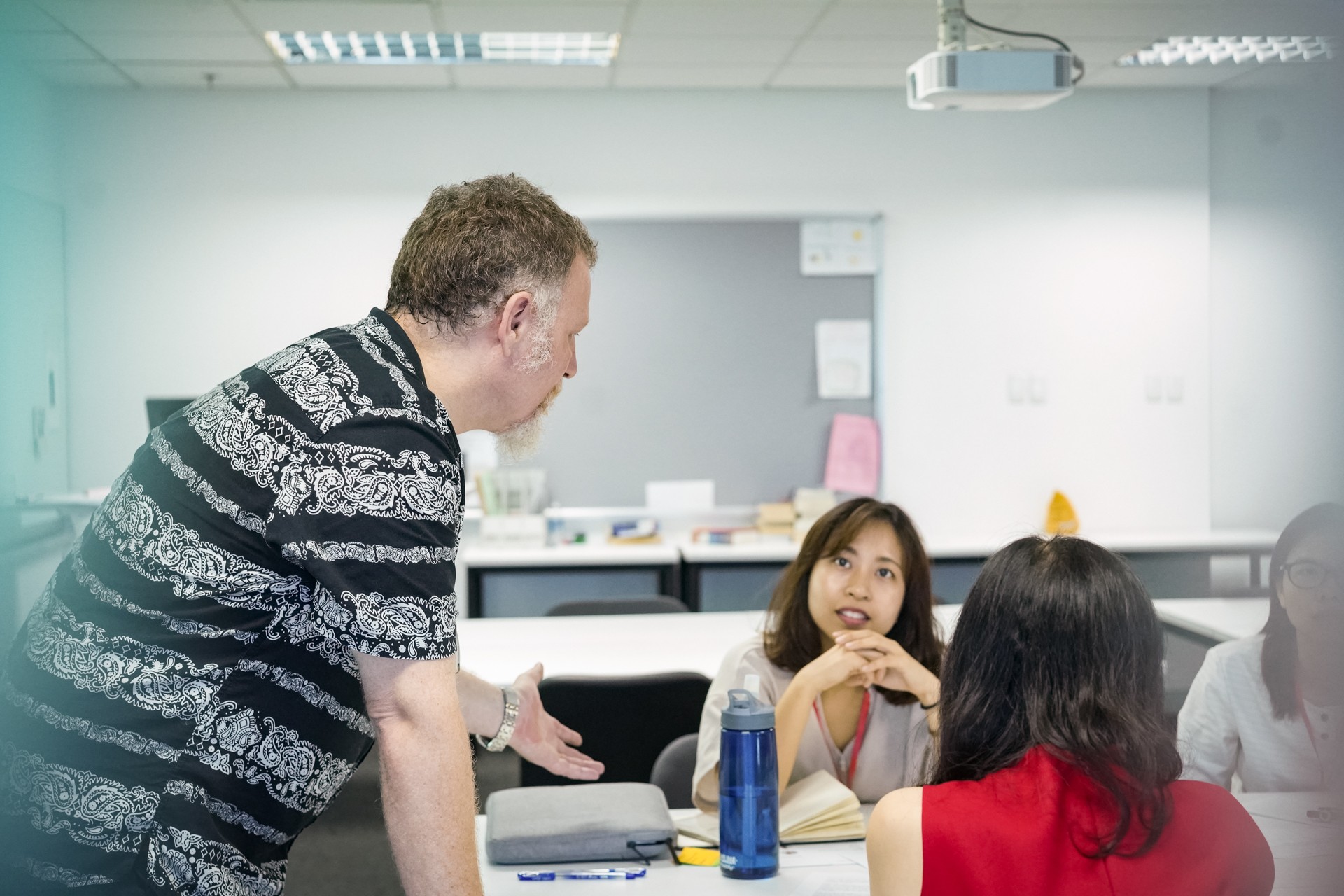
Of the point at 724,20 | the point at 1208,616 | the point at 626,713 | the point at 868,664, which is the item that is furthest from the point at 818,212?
the point at 868,664

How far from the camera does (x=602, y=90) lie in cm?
479

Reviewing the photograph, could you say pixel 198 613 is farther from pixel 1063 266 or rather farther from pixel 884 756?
pixel 1063 266

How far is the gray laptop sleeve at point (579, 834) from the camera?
5.05 ft

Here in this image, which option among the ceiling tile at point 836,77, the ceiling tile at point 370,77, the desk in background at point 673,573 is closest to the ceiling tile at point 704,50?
the ceiling tile at point 836,77

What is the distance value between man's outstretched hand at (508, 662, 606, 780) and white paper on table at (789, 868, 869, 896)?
0.32m

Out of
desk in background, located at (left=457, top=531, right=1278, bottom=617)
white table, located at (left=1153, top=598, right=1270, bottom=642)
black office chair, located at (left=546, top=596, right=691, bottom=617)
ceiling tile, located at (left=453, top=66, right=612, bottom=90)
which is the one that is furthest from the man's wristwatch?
ceiling tile, located at (left=453, top=66, right=612, bottom=90)

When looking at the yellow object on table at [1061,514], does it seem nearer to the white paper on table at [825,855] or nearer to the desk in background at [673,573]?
the desk in background at [673,573]

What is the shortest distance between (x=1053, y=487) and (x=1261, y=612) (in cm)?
393

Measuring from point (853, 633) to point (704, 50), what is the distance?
312 centimetres

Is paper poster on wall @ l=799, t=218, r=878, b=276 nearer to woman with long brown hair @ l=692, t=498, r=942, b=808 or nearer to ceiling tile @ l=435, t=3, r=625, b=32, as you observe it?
ceiling tile @ l=435, t=3, r=625, b=32

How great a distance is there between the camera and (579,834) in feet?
5.06

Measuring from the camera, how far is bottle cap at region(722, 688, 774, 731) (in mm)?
1449

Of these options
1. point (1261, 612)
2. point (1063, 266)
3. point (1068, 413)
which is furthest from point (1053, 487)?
point (1261, 612)

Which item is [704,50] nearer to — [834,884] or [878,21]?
[878,21]
